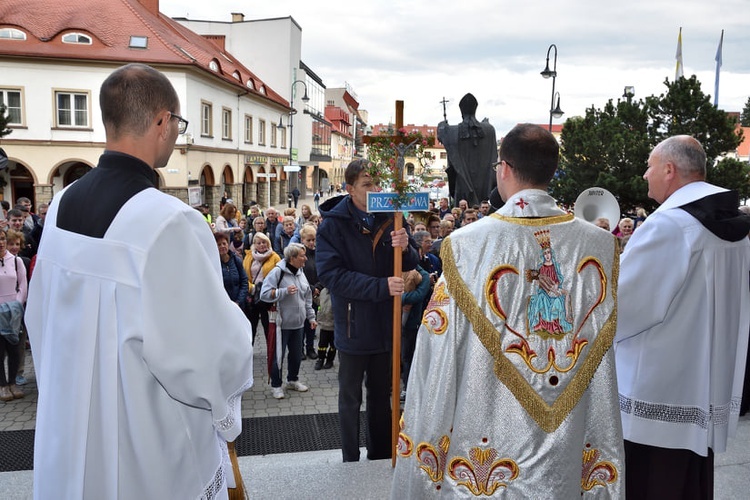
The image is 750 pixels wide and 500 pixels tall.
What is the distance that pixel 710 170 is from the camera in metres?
17.5

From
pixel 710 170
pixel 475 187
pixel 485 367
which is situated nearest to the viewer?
pixel 485 367

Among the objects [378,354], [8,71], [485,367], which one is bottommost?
[378,354]

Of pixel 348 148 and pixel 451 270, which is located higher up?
pixel 348 148

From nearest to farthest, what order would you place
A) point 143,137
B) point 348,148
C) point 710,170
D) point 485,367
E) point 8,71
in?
point 143,137 < point 485,367 < point 710,170 < point 8,71 < point 348,148

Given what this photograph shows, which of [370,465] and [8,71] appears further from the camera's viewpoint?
[8,71]

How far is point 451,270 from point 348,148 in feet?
264

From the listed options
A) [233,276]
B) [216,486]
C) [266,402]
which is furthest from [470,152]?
[216,486]

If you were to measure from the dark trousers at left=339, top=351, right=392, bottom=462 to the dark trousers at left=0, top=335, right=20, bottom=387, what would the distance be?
14.4ft

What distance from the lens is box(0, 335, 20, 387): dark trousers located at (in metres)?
6.53

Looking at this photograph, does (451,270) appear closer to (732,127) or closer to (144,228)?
(144,228)

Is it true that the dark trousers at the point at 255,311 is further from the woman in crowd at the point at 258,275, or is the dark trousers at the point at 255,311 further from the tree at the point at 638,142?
the tree at the point at 638,142

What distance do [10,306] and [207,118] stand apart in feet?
82.8

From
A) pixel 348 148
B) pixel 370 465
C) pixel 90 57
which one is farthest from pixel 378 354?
pixel 348 148

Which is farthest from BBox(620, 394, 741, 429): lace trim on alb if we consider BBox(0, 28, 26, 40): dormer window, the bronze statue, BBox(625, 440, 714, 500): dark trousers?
BBox(0, 28, 26, 40): dormer window
